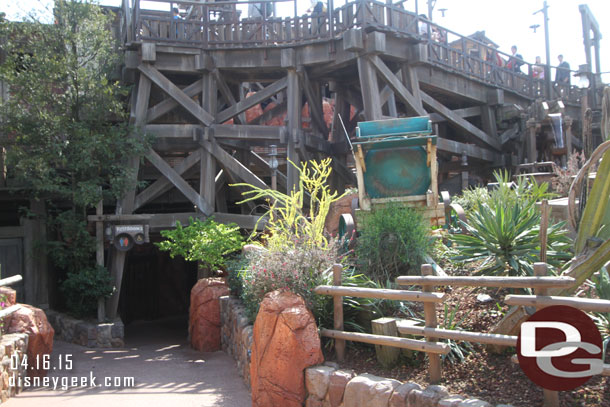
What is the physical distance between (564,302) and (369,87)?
26.1 feet

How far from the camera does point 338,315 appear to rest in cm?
602

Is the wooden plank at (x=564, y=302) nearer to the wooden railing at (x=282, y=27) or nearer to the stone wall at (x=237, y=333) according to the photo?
the stone wall at (x=237, y=333)

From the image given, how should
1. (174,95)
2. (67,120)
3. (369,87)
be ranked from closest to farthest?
(369,87), (67,120), (174,95)

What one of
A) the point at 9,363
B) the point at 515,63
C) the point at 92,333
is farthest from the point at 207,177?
the point at 515,63

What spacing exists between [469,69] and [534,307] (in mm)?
11593

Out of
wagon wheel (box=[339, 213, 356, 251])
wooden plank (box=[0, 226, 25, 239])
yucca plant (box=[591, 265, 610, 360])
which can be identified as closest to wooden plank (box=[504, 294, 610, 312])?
yucca plant (box=[591, 265, 610, 360])

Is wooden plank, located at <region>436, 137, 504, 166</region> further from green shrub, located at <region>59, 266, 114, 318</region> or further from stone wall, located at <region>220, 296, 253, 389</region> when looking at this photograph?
green shrub, located at <region>59, 266, 114, 318</region>

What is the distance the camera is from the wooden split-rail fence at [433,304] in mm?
4223

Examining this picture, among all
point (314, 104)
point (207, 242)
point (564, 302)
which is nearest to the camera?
point (564, 302)

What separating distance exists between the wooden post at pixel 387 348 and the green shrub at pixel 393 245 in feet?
3.57

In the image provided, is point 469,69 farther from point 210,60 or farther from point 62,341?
point 62,341

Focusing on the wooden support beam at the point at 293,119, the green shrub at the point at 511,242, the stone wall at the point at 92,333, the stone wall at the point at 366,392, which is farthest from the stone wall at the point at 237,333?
the wooden support beam at the point at 293,119

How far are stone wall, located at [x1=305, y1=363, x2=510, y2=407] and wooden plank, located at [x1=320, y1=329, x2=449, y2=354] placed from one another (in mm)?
303

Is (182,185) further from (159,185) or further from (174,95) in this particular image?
(174,95)
